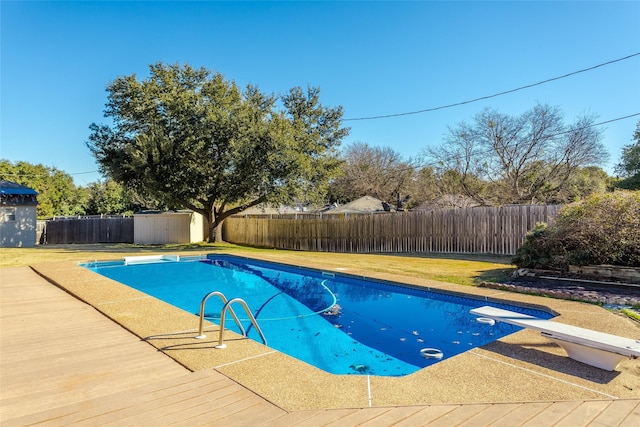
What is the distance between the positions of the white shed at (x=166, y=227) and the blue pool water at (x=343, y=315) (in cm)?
992

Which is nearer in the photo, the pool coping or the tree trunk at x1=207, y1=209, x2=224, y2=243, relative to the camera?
the pool coping

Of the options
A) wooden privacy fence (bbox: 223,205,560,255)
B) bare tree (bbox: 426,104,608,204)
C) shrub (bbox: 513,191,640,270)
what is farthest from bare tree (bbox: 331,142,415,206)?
shrub (bbox: 513,191,640,270)

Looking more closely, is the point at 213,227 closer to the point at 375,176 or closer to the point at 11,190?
the point at 11,190

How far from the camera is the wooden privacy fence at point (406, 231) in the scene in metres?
12.2

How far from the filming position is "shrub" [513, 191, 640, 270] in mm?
7293

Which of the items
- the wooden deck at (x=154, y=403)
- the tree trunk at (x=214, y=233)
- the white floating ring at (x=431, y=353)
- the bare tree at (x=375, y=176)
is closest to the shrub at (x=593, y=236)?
the white floating ring at (x=431, y=353)

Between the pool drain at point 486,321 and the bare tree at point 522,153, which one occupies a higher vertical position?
the bare tree at point 522,153

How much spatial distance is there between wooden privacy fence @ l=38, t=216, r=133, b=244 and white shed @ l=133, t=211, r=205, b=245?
4.96 ft

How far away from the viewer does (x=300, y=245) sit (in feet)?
60.4

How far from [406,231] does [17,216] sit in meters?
18.9

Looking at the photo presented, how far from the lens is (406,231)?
15.1 metres

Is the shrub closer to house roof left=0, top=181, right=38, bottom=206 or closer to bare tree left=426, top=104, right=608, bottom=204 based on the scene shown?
bare tree left=426, top=104, right=608, bottom=204

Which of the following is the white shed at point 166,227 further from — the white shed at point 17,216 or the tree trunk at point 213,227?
the white shed at point 17,216

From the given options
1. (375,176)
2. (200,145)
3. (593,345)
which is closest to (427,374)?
(593,345)
